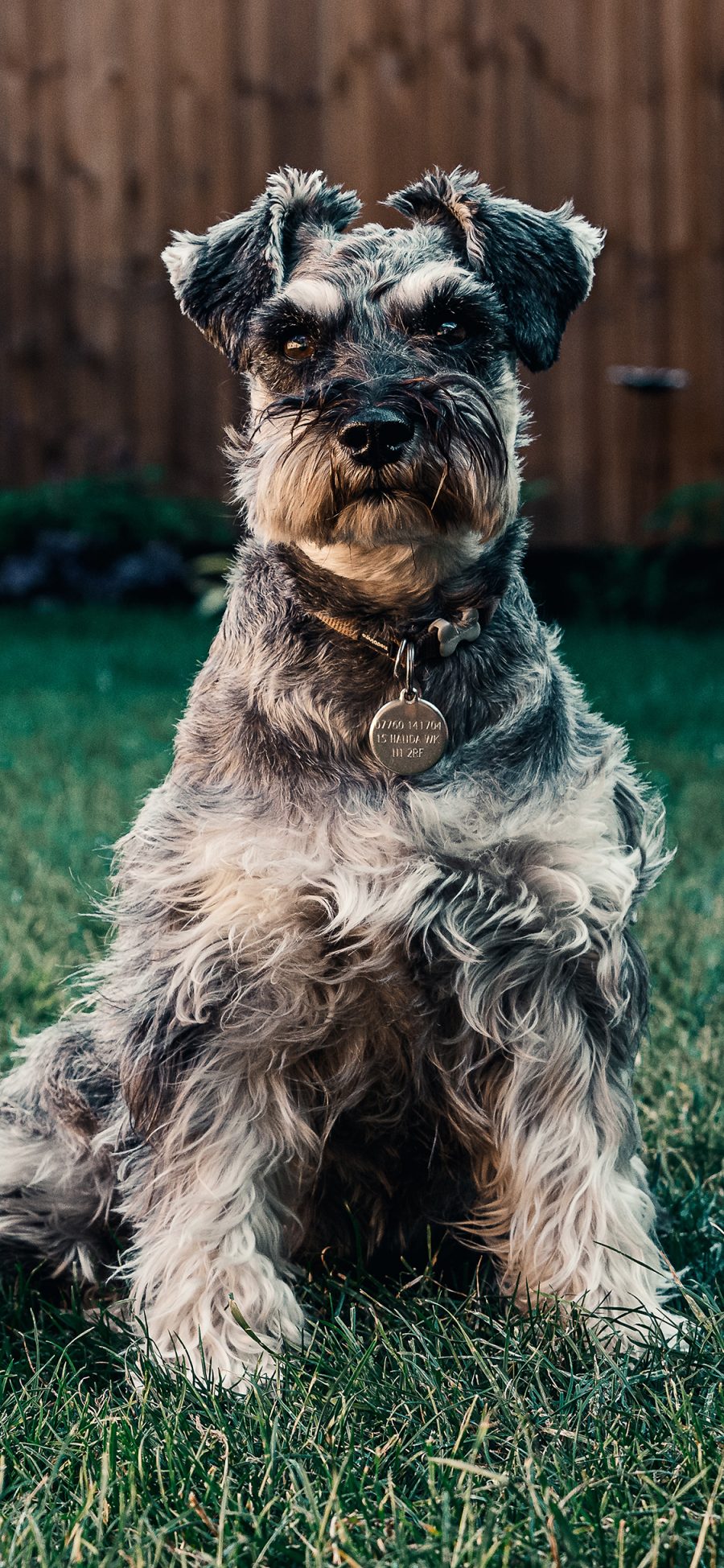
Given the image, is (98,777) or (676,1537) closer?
(676,1537)

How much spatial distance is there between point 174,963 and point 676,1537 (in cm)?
117

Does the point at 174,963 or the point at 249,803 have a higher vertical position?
the point at 249,803

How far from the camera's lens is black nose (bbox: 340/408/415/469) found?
261 centimetres

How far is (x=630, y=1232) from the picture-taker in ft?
9.18

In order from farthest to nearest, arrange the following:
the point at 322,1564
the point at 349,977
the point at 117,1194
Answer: the point at 117,1194, the point at 349,977, the point at 322,1564

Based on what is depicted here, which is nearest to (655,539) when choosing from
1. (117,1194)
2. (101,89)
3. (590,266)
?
(101,89)

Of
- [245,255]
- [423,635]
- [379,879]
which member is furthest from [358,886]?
[245,255]

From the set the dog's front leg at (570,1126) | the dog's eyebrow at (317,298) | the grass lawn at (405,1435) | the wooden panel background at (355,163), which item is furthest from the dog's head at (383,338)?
the wooden panel background at (355,163)

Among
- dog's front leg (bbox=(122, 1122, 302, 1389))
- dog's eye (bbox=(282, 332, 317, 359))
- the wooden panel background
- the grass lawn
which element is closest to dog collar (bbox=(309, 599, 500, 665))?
dog's eye (bbox=(282, 332, 317, 359))

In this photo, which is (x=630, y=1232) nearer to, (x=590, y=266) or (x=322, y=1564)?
(x=322, y=1564)

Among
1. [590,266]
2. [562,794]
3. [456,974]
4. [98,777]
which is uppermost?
[590,266]

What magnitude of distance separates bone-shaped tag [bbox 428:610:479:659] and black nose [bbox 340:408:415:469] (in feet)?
0.97

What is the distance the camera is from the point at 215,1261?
2.75 m

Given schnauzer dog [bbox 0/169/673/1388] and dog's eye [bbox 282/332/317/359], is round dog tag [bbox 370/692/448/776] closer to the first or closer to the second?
schnauzer dog [bbox 0/169/673/1388]
